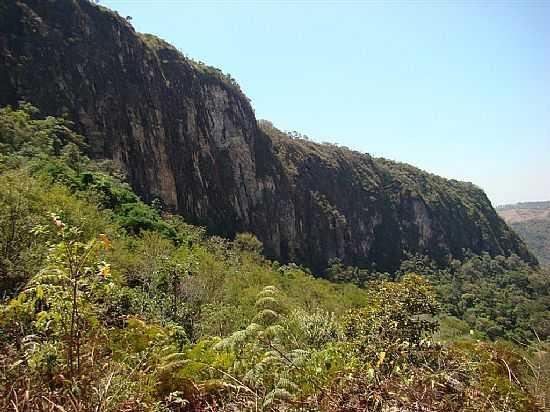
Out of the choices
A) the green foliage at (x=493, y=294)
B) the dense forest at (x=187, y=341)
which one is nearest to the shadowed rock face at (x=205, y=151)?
the green foliage at (x=493, y=294)

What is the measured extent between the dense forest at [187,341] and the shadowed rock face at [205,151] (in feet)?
75.5

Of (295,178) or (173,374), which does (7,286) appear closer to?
(173,374)

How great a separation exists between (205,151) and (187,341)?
5862 cm

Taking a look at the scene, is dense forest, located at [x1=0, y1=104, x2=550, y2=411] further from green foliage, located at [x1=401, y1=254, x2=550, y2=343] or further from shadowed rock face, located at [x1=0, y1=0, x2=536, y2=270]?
green foliage, located at [x1=401, y1=254, x2=550, y2=343]

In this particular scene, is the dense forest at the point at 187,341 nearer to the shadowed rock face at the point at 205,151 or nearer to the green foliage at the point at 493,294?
the shadowed rock face at the point at 205,151

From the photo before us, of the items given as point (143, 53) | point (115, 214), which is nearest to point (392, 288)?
point (115, 214)

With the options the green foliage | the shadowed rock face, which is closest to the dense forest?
the shadowed rock face

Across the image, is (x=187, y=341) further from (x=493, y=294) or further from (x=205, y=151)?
(x=493, y=294)

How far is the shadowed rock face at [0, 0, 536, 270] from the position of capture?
48094mm

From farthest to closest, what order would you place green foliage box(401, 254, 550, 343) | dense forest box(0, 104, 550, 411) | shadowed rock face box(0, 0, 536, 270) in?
green foliage box(401, 254, 550, 343), shadowed rock face box(0, 0, 536, 270), dense forest box(0, 104, 550, 411)

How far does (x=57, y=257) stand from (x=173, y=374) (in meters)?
2.77

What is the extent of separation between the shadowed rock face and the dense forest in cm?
2301

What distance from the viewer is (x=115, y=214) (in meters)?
29.2

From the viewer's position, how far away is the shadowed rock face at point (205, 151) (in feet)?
158
